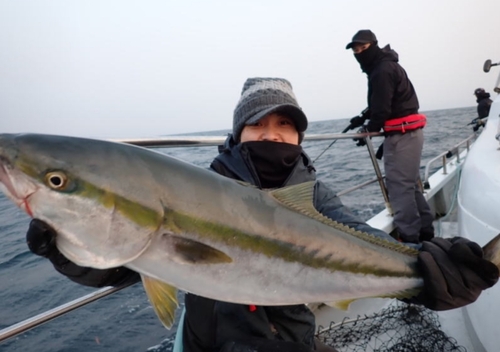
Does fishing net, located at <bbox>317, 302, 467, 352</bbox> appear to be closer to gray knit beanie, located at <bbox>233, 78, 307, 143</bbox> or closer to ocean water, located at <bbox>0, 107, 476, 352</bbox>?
ocean water, located at <bbox>0, 107, 476, 352</bbox>

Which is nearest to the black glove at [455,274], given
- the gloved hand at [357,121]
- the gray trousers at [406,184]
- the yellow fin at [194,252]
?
the yellow fin at [194,252]

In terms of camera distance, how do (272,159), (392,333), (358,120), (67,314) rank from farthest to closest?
(358,120) → (67,314) → (392,333) → (272,159)

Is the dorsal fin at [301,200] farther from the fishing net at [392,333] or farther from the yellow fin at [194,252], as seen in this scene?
the fishing net at [392,333]

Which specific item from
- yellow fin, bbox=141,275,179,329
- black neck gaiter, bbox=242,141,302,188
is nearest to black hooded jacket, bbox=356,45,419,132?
black neck gaiter, bbox=242,141,302,188

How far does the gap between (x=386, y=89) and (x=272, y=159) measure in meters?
3.53

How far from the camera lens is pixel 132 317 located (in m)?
5.25

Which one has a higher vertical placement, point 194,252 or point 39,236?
point 39,236

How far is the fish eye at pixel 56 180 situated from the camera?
4.17 feet

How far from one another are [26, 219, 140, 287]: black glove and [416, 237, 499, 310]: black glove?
58.2 inches

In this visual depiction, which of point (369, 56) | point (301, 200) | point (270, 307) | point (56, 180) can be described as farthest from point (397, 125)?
point (56, 180)

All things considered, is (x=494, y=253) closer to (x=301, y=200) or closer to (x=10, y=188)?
(x=301, y=200)

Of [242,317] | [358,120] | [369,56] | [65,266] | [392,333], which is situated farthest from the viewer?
[358,120]

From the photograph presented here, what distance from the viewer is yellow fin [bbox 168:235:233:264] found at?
138 cm

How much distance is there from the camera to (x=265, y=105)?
7.79ft
